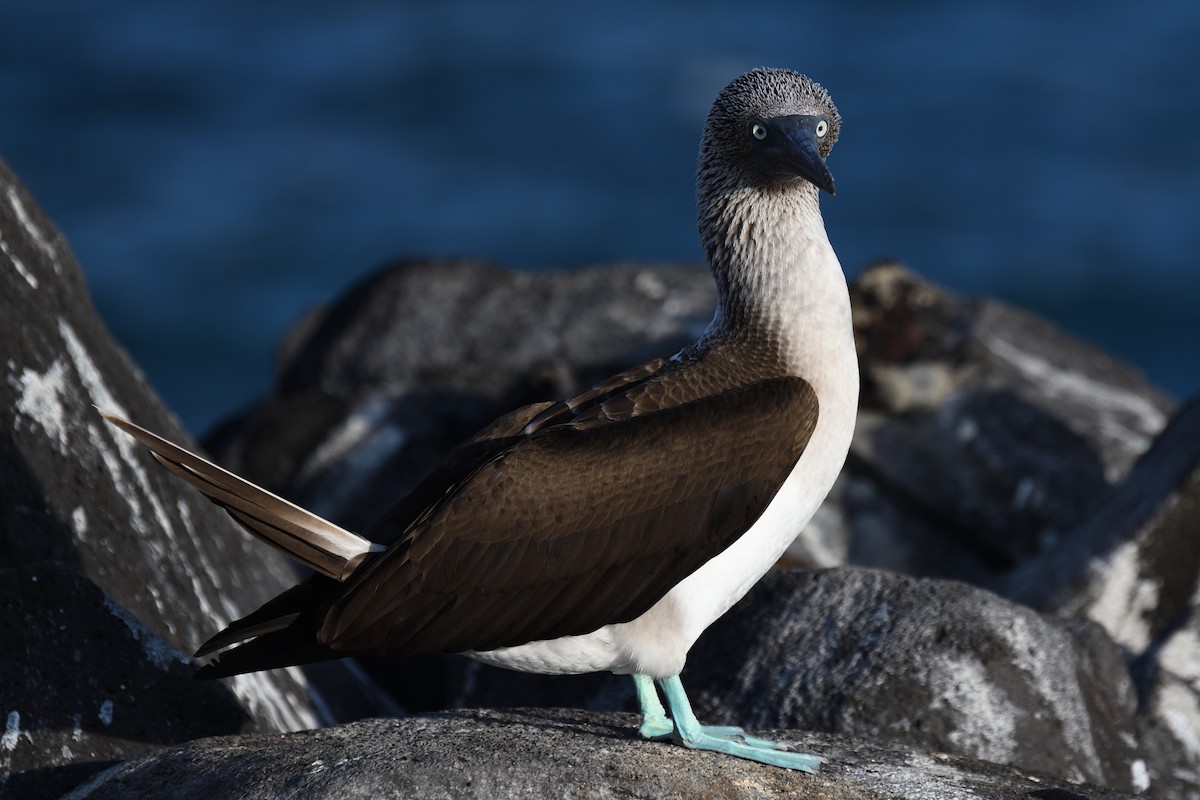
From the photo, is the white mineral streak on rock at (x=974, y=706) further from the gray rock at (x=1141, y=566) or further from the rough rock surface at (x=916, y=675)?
the gray rock at (x=1141, y=566)

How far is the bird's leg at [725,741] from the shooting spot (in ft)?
17.0

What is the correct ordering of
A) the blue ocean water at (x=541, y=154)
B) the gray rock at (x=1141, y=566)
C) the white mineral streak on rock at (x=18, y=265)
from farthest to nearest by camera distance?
the blue ocean water at (x=541, y=154), the gray rock at (x=1141, y=566), the white mineral streak on rock at (x=18, y=265)

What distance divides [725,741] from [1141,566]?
3872 millimetres

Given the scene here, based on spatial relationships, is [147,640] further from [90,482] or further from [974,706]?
[974,706]

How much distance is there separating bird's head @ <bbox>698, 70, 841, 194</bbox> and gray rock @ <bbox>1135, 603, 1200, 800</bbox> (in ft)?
10.0

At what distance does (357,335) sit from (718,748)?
7043mm

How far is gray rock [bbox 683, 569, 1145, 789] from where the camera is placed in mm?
6250

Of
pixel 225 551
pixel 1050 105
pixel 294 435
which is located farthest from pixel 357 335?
pixel 1050 105

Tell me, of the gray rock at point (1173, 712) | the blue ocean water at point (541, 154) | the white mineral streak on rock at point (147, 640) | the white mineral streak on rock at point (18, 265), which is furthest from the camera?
the blue ocean water at point (541, 154)

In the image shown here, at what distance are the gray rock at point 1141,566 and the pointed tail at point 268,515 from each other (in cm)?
428

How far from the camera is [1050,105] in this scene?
2803 centimetres

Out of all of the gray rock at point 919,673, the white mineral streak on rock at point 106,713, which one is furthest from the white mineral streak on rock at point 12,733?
the gray rock at point 919,673

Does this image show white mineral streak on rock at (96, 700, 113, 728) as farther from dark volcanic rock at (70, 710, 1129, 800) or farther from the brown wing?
the brown wing

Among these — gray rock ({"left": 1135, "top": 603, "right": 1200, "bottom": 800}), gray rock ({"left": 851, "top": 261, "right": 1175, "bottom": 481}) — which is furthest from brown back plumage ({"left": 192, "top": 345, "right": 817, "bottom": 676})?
gray rock ({"left": 851, "top": 261, "right": 1175, "bottom": 481})
